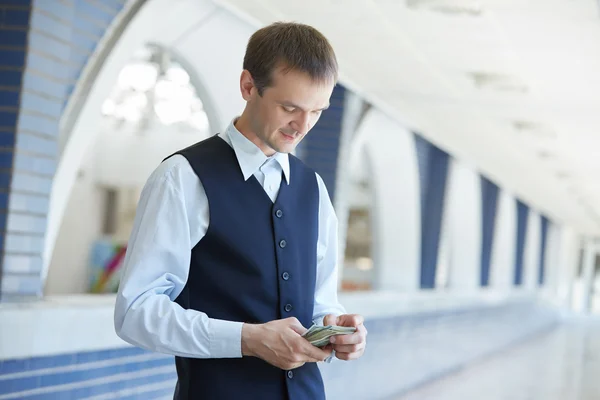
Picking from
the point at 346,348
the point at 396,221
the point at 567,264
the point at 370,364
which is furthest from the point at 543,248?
the point at 346,348

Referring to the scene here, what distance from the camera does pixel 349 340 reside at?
5.76 ft

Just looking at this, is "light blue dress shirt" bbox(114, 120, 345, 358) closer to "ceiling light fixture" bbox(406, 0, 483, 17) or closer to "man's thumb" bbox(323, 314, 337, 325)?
"man's thumb" bbox(323, 314, 337, 325)

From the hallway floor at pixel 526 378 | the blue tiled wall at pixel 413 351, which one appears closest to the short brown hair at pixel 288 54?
the blue tiled wall at pixel 413 351

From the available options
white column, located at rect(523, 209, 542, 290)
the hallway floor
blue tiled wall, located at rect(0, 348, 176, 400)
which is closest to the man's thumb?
blue tiled wall, located at rect(0, 348, 176, 400)

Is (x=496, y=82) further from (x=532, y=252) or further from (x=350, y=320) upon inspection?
(x=532, y=252)

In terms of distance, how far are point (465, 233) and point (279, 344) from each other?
1527 cm

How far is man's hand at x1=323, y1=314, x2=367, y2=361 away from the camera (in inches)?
68.9

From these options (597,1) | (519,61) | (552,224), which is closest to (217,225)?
(597,1)

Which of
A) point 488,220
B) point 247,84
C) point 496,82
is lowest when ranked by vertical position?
point 247,84

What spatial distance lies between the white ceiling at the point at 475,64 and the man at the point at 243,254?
385 cm

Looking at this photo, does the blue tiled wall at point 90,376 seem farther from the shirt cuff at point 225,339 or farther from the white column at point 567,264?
the white column at point 567,264

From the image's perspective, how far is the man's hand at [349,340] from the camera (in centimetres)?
175

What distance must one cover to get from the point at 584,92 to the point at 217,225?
704 centimetres

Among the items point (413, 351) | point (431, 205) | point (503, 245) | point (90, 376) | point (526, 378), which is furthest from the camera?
point (503, 245)
